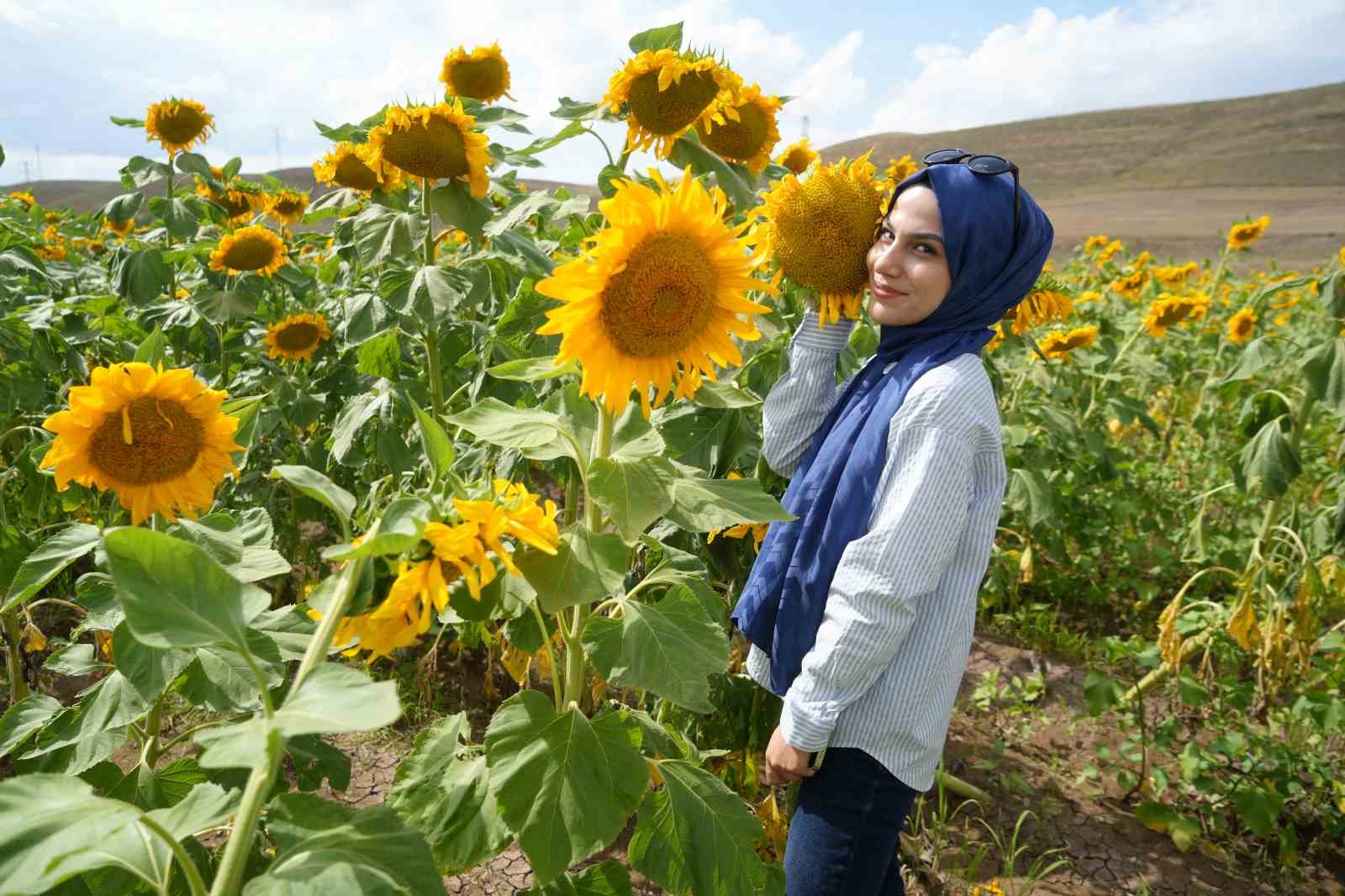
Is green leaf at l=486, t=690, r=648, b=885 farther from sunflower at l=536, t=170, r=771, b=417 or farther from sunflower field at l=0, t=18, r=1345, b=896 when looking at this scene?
sunflower at l=536, t=170, r=771, b=417

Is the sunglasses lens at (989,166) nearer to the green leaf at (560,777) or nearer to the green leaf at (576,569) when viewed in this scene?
the green leaf at (576,569)

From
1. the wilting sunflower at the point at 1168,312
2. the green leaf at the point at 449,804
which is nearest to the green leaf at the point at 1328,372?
the wilting sunflower at the point at 1168,312

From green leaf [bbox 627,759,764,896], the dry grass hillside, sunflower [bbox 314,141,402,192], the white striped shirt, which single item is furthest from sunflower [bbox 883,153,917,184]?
the dry grass hillside

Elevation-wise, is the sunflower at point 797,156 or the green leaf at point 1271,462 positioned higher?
the sunflower at point 797,156

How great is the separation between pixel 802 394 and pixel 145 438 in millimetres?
1046

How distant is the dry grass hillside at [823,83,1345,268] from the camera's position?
27453 mm

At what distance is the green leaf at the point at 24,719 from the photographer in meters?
1.25

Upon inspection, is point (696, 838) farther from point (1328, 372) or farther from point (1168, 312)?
point (1168, 312)

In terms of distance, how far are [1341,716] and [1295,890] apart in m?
0.47

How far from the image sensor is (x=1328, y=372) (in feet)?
7.56

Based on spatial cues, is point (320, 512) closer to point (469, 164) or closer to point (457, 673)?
point (457, 673)

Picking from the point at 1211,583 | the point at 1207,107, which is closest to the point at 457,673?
the point at 1211,583

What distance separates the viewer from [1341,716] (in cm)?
214

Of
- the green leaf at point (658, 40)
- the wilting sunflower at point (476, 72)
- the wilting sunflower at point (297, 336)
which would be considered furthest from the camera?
the wilting sunflower at point (297, 336)
